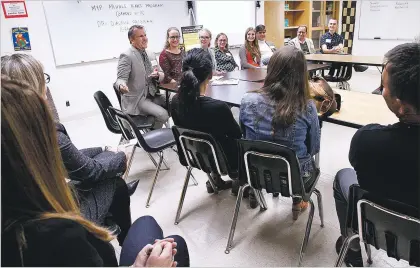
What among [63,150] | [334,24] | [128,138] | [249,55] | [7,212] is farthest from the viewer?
[334,24]

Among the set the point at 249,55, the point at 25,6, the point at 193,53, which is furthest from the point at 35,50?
the point at 193,53

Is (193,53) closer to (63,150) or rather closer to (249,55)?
(63,150)

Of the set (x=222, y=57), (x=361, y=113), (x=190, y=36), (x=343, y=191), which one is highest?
(x=190, y=36)

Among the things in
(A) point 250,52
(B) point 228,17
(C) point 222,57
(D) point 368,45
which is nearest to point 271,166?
(C) point 222,57

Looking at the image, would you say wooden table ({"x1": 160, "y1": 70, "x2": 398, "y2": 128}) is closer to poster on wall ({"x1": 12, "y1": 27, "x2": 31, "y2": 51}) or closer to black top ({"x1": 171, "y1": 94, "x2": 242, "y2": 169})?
black top ({"x1": 171, "y1": 94, "x2": 242, "y2": 169})

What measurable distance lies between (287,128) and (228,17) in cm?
490

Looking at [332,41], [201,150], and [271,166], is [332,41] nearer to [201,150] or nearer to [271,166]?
[201,150]

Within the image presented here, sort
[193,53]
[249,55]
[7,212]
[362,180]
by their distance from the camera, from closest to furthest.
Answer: [7,212]
[362,180]
[193,53]
[249,55]

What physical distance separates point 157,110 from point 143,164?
0.54 m

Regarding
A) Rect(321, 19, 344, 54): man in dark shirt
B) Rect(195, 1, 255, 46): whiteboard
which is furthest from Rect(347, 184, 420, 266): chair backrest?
Rect(195, 1, 255, 46): whiteboard

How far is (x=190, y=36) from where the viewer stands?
524 cm

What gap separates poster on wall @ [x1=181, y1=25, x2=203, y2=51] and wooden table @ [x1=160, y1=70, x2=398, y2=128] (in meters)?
2.42

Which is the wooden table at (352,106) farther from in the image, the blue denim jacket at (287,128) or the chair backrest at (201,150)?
the chair backrest at (201,150)

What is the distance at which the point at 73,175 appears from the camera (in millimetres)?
1442
